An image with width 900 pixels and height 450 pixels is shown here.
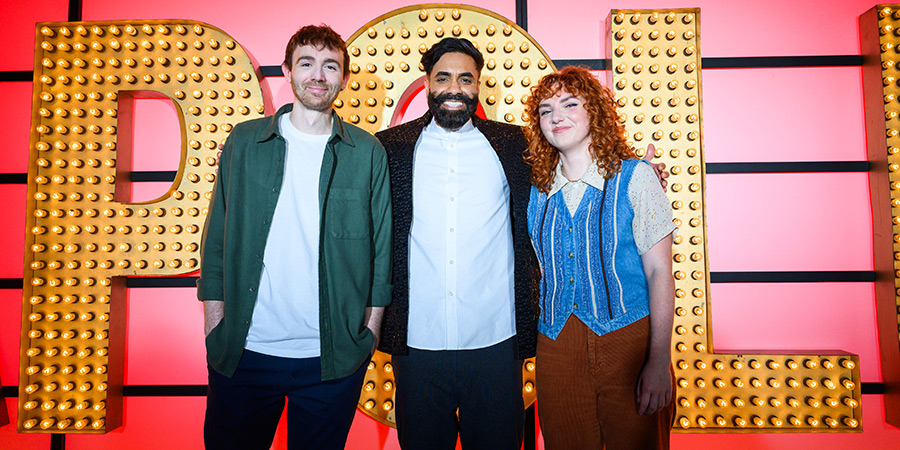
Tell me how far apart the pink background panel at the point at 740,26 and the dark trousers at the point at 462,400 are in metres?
2.41

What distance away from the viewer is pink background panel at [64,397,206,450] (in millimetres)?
3209

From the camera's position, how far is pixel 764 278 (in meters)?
3.12

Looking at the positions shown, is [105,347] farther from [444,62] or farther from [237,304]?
[444,62]

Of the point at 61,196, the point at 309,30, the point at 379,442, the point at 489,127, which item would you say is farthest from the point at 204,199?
the point at 379,442

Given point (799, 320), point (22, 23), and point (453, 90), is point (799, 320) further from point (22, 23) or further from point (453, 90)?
point (22, 23)

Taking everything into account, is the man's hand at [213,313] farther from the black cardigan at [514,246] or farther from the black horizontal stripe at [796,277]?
the black horizontal stripe at [796,277]

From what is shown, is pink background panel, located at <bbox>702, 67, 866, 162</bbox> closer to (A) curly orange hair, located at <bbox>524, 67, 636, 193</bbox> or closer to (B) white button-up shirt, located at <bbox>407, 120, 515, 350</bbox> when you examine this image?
(A) curly orange hair, located at <bbox>524, 67, 636, 193</bbox>

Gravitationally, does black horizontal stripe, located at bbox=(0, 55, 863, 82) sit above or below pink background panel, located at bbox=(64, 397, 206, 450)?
above

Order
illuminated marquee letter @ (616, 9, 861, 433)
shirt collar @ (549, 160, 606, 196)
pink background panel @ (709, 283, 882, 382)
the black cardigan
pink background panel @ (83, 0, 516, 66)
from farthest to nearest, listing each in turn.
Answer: pink background panel @ (83, 0, 516, 66) → pink background panel @ (709, 283, 882, 382) → illuminated marquee letter @ (616, 9, 861, 433) → the black cardigan → shirt collar @ (549, 160, 606, 196)

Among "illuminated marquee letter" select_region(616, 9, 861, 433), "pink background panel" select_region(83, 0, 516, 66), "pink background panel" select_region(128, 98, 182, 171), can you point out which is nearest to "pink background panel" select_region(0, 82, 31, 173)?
"pink background panel" select_region(128, 98, 182, 171)

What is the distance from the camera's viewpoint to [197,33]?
9.47 feet

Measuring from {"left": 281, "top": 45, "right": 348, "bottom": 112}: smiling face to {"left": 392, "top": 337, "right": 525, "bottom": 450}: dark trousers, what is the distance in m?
1.36

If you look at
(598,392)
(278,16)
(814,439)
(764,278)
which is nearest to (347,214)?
(598,392)

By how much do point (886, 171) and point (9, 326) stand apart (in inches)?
266
